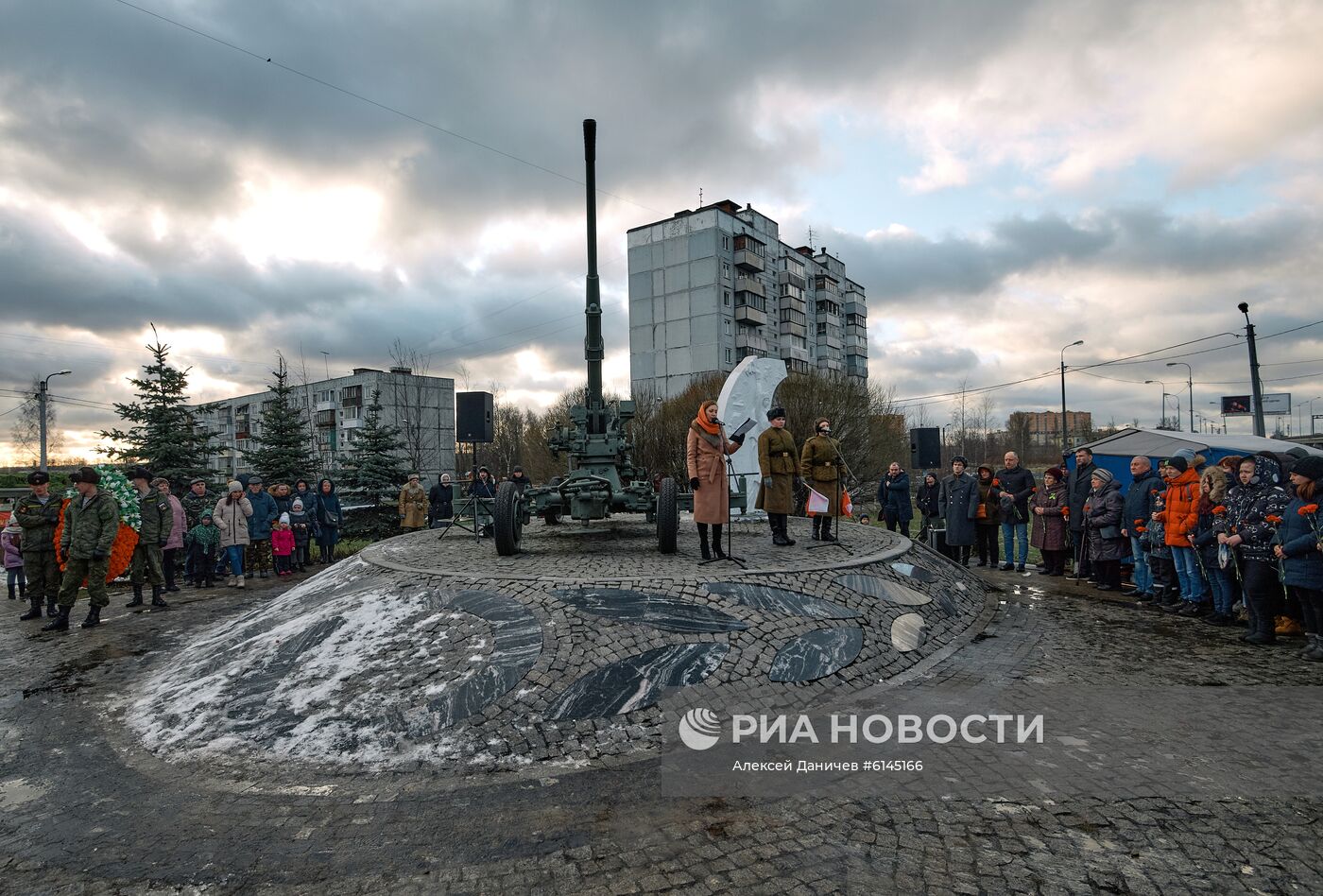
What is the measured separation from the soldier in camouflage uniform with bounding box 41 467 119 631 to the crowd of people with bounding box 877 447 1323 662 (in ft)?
36.9

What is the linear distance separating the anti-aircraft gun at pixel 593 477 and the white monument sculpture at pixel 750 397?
13.2 feet

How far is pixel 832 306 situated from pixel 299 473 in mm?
43776

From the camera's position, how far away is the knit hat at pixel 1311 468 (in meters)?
5.66

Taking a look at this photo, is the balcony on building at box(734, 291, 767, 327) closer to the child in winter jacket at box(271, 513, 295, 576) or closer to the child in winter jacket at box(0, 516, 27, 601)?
the child in winter jacket at box(271, 513, 295, 576)

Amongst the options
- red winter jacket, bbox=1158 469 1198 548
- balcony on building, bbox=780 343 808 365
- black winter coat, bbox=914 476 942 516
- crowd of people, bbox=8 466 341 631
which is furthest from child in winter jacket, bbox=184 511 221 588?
balcony on building, bbox=780 343 808 365

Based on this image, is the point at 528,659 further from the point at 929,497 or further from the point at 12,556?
the point at 12,556

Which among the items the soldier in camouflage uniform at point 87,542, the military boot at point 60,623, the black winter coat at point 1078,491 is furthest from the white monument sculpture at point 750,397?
the military boot at point 60,623

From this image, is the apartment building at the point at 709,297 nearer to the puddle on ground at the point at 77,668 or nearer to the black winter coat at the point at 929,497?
the black winter coat at the point at 929,497

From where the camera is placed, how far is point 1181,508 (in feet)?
24.4

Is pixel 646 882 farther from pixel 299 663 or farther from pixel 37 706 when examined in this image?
pixel 37 706

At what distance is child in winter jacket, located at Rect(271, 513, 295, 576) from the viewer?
11602mm

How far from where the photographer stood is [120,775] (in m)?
4.02

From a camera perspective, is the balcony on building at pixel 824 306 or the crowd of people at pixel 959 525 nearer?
the crowd of people at pixel 959 525

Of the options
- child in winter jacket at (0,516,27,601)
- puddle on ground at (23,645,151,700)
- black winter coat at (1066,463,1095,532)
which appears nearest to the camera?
puddle on ground at (23,645,151,700)
